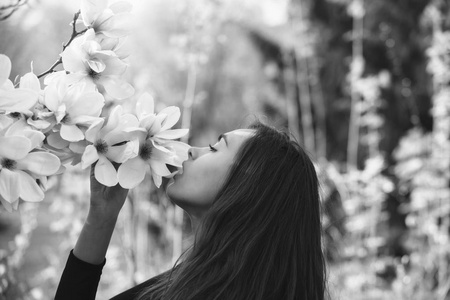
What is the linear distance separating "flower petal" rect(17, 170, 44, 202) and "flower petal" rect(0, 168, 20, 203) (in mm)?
13

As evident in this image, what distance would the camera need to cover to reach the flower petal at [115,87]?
88 centimetres

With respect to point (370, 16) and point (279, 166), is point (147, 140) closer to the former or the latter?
point (279, 166)

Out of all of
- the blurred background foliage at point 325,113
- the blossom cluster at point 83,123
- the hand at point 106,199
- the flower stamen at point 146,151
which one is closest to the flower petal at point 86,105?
the blossom cluster at point 83,123

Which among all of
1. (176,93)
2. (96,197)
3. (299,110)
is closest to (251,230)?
(96,197)

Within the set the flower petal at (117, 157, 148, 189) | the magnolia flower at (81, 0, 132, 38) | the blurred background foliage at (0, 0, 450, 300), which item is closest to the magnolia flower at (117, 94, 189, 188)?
the flower petal at (117, 157, 148, 189)

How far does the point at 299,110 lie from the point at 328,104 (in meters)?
0.29

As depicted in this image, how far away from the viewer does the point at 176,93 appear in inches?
169

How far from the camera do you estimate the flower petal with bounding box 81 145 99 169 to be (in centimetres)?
81

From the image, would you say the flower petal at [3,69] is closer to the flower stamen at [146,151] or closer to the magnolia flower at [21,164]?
the magnolia flower at [21,164]

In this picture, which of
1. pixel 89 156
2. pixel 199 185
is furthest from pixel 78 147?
pixel 199 185

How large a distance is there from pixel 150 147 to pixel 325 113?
14.7 feet

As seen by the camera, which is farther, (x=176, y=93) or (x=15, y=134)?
(x=176, y=93)

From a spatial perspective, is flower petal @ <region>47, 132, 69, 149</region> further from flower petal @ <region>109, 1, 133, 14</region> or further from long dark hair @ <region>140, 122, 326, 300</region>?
long dark hair @ <region>140, 122, 326, 300</region>

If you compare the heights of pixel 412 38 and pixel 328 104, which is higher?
pixel 412 38
